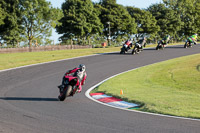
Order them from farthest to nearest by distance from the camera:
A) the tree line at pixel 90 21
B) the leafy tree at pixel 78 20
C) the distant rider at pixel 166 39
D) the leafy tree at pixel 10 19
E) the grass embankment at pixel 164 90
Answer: the leafy tree at pixel 78 20, the tree line at pixel 90 21, the leafy tree at pixel 10 19, the distant rider at pixel 166 39, the grass embankment at pixel 164 90

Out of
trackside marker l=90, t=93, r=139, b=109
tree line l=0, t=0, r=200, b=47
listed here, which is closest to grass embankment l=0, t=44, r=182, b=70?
trackside marker l=90, t=93, r=139, b=109

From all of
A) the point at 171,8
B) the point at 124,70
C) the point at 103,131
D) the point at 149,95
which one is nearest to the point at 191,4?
the point at 171,8

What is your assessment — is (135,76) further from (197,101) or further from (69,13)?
(69,13)

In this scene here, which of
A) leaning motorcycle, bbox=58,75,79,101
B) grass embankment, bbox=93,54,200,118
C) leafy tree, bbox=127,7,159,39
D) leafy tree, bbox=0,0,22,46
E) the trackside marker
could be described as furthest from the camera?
leafy tree, bbox=127,7,159,39

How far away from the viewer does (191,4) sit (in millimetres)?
87562

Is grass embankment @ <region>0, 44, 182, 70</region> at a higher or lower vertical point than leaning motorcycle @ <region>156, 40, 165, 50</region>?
lower

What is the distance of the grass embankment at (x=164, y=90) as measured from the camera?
883 cm

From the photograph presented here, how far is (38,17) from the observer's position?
53.6 m

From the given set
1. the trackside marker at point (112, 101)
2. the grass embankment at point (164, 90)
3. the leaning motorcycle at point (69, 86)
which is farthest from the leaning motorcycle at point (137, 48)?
the leaning motorcycle at point (69, 86)

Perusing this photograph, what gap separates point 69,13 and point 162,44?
30.9 metres

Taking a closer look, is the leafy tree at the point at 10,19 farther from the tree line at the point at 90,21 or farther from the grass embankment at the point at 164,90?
the grass embankment at the point at 164,90

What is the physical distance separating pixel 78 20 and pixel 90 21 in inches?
162

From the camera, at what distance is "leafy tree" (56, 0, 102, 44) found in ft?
196

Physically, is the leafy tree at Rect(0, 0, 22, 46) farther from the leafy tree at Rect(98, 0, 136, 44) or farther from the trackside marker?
the trackside marker
